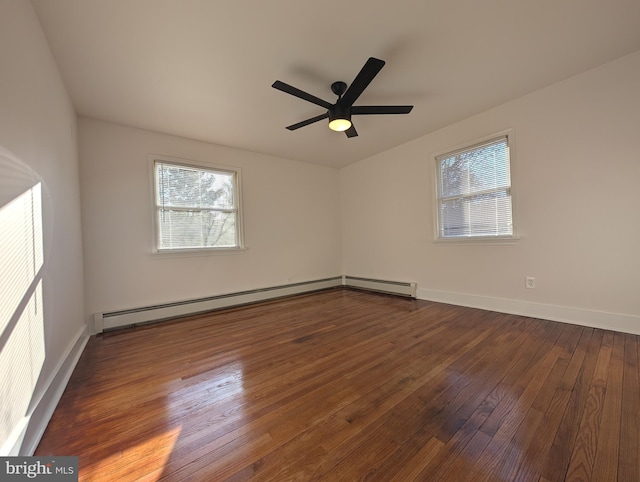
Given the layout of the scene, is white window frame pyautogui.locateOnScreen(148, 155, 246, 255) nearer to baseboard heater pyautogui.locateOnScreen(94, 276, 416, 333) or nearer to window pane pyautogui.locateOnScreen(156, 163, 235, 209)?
window pane pyautogui.locateOnScreen(156, 163, 235, 209)

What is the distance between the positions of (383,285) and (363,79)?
3.44m

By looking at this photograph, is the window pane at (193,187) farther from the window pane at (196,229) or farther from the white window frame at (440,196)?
the white window frame at (440,196)

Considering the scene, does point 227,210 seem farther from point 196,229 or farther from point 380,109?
point 380,109

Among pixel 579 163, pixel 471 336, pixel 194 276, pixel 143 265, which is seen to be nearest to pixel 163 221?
pixel 143 265

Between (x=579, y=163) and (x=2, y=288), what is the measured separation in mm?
4644

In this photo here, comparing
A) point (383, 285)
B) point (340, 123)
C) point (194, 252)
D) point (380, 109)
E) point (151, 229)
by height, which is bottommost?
point (383, 285)

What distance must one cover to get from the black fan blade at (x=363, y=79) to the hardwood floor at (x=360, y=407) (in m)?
2.35

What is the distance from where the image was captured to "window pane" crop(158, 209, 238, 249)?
11.6ft

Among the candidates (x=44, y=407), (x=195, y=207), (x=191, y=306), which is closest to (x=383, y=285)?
(x=191, y=306)

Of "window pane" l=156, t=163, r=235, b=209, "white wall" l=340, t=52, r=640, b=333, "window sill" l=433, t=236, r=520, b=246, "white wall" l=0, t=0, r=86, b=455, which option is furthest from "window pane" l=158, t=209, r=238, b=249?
"window sill" l=433, t=236, r=520, b=246

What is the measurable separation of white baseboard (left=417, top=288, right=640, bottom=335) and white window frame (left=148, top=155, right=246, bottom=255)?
11.1ft

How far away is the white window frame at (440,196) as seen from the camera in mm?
3078

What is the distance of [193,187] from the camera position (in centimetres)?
375

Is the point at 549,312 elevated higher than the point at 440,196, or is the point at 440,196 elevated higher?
the point at 440,196
